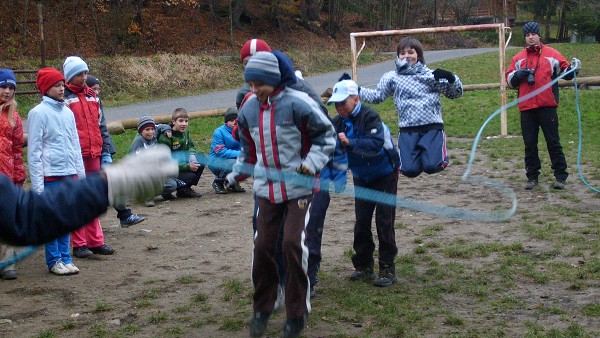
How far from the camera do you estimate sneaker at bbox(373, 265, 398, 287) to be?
21.1 ft

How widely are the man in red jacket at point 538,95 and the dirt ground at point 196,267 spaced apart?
0.29 metres

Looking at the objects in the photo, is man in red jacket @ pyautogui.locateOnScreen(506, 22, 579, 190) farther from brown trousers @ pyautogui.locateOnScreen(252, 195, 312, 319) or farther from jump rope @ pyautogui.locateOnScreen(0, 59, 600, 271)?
brown trousers @ pyautogui.locateOnScreen(252, 195, 312, 319)

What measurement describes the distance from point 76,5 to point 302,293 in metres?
28.9

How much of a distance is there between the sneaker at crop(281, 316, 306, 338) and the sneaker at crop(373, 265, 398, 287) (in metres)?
1.25

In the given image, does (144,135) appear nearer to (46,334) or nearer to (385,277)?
(385,277)

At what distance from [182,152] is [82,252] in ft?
9.13

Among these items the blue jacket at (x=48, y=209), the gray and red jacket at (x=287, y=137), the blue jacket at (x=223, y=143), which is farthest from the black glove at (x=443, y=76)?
the blue jacket at (x=48, y=209)

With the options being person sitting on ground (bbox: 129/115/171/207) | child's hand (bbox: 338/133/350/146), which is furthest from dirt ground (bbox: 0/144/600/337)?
child's hand (bbox: 338/133/350/146)

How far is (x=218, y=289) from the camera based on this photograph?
6539 mm

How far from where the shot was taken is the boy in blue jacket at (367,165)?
609 cm

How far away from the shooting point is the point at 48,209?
2824 mm

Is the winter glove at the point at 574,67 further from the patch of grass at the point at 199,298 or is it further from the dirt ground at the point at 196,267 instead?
the patch of grass at the point at 199,298

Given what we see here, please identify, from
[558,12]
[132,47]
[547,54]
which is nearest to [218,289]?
[547,54]

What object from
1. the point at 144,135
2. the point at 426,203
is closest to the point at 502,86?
the point at 426,203
